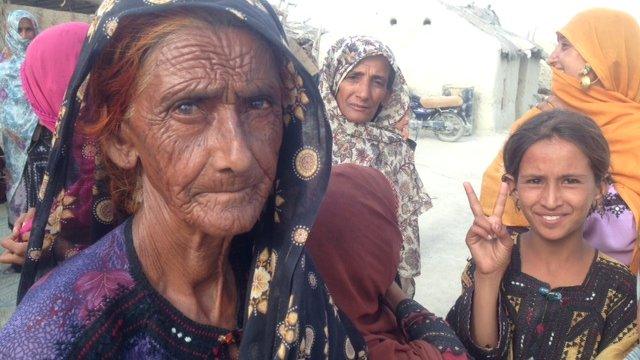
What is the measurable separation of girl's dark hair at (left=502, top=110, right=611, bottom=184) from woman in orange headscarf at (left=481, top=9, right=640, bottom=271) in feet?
1.14

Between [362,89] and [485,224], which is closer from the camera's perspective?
[485,224]

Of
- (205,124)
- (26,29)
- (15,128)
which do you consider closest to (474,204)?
(205,124)

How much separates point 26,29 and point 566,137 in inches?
235

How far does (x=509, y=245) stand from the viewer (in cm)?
198

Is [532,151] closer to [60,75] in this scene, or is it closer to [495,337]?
[495,337]

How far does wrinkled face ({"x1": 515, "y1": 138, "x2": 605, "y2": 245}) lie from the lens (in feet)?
6.64

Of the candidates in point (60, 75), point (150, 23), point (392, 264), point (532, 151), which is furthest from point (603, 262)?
point (60, 75)

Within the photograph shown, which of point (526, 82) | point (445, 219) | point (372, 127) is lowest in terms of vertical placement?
point (526, 82)

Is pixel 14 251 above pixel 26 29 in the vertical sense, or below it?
below

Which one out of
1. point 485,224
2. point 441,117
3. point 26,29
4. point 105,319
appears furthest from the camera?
point 441,117

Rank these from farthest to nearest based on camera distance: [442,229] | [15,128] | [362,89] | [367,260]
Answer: [442,229] < [15,128] < [362,89] < [367,260]

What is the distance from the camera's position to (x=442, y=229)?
21.9ft

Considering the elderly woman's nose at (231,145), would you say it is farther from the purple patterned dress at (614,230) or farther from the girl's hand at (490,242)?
the purple patterned dress at (614,230)

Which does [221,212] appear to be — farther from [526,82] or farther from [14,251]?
[526,82]
